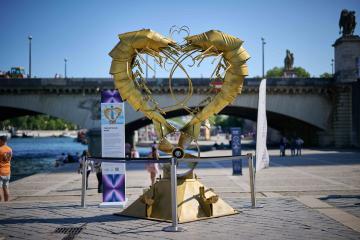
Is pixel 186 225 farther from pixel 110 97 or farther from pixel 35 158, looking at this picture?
pixel 35 158

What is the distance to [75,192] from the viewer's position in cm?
1548

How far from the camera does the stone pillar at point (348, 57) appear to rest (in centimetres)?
4644

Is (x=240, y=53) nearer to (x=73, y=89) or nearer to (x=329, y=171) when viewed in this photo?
(x=329, y=171)

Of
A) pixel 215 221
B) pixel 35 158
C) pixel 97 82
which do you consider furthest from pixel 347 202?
pixel 35 158

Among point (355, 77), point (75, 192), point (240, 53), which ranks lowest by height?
point (75, 192)

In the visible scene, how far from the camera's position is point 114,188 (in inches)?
454

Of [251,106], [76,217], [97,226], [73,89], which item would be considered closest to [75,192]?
[76,217]

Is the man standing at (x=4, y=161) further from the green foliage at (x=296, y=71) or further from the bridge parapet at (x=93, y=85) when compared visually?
the green foliage at (x=296, y=71)

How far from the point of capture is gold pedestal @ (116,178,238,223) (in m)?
8.90

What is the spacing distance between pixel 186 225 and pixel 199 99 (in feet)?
123

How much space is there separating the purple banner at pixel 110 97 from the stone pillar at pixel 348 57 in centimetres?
4036

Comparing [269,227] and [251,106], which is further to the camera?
[251,106]

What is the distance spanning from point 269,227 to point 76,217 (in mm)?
4258

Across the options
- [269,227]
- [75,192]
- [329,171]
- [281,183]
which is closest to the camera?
[269,227]
